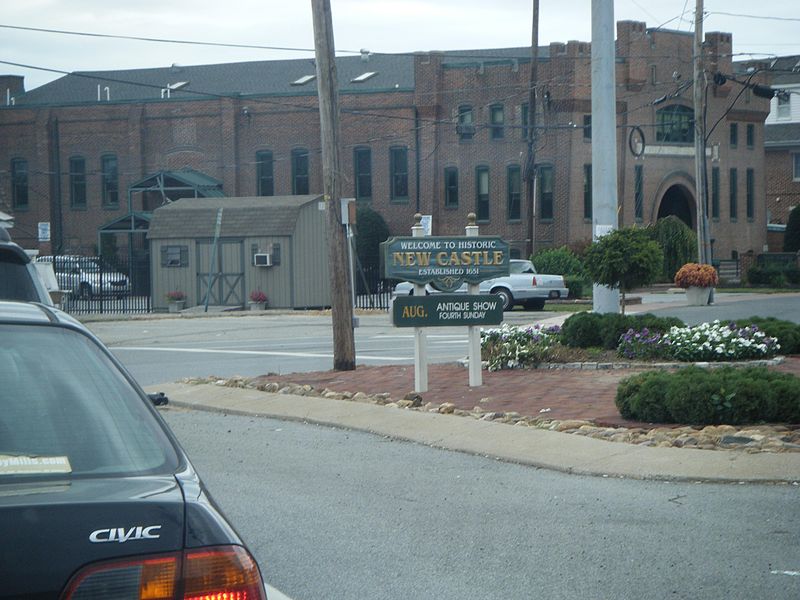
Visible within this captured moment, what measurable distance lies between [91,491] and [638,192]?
5355cm

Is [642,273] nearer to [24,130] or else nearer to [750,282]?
[750,282]

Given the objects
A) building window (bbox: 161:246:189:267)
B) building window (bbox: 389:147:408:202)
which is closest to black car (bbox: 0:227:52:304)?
building window (bbox: 161:246:189:267)

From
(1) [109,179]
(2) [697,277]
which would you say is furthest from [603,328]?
(1) [109,179]

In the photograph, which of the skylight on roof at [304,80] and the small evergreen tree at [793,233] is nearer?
the small evergreen tree at [793,233]

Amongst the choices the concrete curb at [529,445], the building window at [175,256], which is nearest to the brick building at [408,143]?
the building window at [175,256]

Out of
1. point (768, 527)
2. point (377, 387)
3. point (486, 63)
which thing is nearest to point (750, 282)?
point (486, 63)

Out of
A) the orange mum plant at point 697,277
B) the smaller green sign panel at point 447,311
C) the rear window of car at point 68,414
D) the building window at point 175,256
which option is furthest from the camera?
the building window at point 175,256

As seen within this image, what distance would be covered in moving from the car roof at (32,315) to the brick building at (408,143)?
47.5 metres

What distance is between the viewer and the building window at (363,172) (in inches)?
2235

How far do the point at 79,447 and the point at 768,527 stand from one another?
5.34 m

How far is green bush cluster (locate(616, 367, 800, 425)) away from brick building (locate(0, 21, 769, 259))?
40017 mm

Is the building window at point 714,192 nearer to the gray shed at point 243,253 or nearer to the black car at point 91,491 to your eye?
the gray shed at point 243,253

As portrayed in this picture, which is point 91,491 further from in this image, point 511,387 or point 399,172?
point 399,172

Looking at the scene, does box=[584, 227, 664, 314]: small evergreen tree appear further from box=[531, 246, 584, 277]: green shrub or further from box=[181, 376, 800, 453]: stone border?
box=[531, 246, 584, 277]: green shrub
